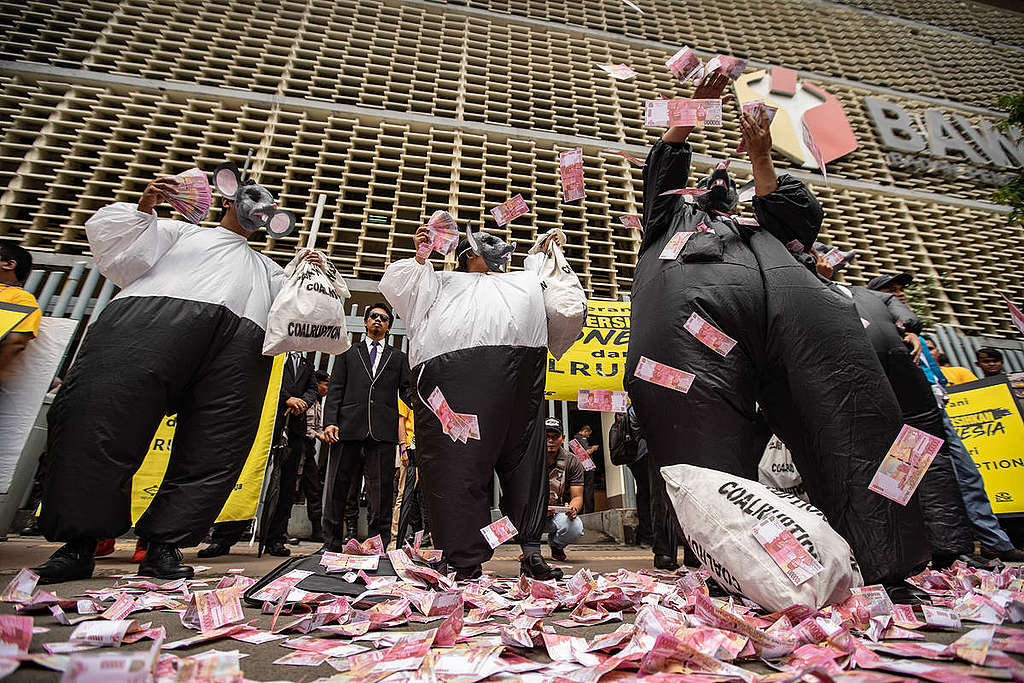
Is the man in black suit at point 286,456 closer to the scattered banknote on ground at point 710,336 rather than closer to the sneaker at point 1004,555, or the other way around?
the scattered banknote on ground at point 710,336

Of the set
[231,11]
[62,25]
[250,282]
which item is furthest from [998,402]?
[62,25]

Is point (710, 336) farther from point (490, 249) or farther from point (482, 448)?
point (490, 249)

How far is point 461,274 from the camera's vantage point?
2162 mm

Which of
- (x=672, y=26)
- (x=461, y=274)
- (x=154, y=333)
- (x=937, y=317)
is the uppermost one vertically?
(x=672, y=26)

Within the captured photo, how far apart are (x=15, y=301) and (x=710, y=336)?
10.4 ft

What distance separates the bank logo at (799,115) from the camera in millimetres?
9031

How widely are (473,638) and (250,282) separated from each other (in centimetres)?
179

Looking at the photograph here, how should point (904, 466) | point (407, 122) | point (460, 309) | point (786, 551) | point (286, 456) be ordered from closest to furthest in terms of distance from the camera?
point (786, 551) < point (904, 466) < point (460, 309) < point (286, 456) < point (407, 122)

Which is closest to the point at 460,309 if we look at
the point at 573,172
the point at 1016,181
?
the point at 573,172

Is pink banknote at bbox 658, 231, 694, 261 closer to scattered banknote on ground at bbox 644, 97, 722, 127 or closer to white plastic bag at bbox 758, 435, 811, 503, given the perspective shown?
scattered banknote on ground at bbox 644, 97, 722, 127

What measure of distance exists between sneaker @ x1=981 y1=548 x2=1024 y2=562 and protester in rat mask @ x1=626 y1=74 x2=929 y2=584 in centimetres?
274

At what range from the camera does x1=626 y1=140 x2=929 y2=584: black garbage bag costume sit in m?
1.31

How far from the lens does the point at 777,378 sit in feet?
5.09

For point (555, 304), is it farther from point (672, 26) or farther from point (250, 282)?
point (672, 26)
